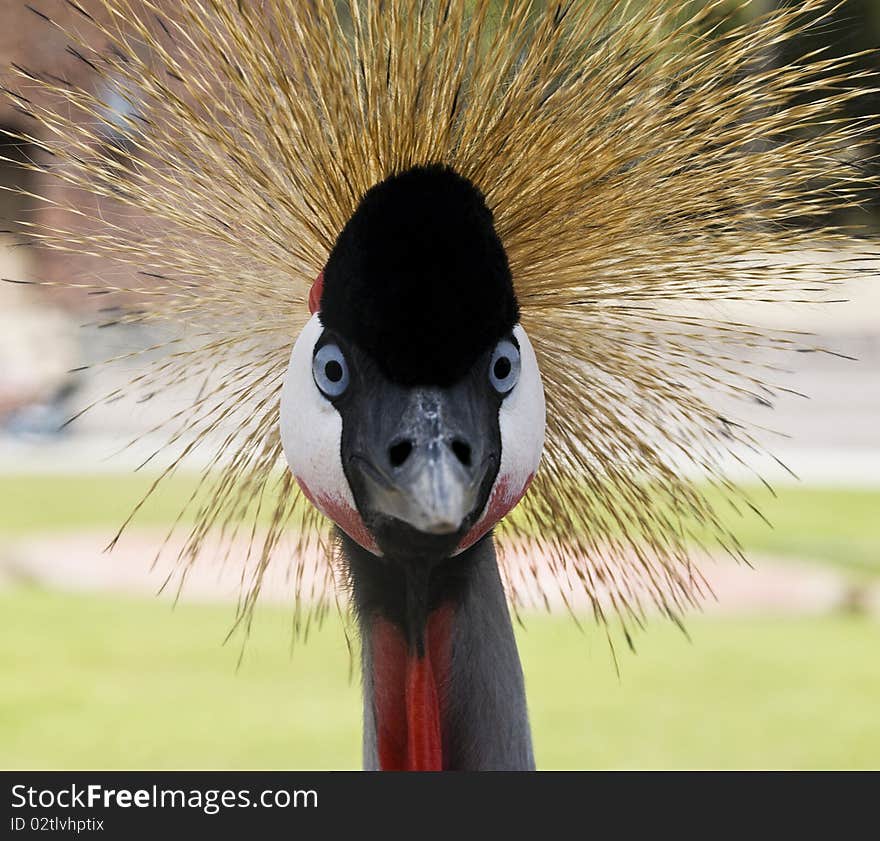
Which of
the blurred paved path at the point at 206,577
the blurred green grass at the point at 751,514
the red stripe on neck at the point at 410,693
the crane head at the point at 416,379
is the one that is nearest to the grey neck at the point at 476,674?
the red stripe on neck at the point at 410,693

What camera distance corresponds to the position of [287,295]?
101 centimetres

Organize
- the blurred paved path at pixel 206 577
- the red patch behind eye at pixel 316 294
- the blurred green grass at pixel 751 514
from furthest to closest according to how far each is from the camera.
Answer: the blurred green grass at pixel 751 514 < the blurred paved path at pixel 206 577 < the red patch behind eye at pixel 316 294

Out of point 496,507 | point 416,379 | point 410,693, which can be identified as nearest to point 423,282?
point 416,379

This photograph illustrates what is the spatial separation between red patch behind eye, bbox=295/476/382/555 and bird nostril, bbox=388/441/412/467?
0.08 metres

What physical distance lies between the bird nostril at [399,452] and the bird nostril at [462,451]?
0.03 metres

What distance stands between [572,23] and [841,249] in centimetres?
34

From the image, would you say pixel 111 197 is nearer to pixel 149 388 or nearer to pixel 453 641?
pixel 149 388

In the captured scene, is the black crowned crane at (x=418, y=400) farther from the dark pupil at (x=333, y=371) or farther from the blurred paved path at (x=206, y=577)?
the blurred paved path at (x=206, y=577)

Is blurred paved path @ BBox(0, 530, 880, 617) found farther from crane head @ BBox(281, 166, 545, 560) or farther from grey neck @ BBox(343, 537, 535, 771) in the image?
crane head @ BBox(281, 166, 545, 560)

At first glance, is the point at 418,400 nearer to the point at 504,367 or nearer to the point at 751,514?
the point at 504,367

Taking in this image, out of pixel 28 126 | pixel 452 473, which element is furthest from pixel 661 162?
pixel 28 126

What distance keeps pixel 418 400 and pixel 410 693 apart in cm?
28

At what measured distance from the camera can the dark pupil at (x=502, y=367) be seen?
82 cm

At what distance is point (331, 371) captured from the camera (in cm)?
82
